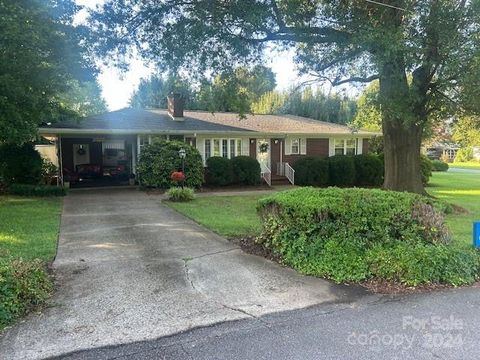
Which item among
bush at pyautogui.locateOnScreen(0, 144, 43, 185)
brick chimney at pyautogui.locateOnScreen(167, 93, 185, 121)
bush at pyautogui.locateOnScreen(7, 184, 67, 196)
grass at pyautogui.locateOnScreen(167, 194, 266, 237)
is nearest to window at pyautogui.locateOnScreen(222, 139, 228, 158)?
brick chimney at pyautogui.locateOnScreen(167, 93, 185, 121)

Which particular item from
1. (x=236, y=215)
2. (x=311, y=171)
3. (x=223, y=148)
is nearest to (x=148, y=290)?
(x=236, y=215)

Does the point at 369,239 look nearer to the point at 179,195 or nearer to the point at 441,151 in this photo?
the point at 179,195

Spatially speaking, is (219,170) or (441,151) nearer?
(219,170)

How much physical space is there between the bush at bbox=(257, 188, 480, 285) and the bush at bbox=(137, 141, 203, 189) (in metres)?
10.4

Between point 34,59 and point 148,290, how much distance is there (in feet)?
22.5

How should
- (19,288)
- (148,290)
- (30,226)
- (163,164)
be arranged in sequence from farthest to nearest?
(163,164), (30,226), (148,290), (19,288)

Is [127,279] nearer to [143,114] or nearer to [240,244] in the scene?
[240,244]

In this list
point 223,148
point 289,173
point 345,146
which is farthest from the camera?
→ point 345,146

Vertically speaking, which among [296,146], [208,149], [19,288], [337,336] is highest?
[296,146]

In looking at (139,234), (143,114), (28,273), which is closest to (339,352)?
(28,273)

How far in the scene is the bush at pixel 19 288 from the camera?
3.90 metres

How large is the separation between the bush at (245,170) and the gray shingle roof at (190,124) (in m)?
1.82

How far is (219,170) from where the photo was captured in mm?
17594

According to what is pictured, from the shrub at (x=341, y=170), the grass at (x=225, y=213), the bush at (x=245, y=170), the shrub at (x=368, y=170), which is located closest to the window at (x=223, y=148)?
the bush at (x=245, y=170)
